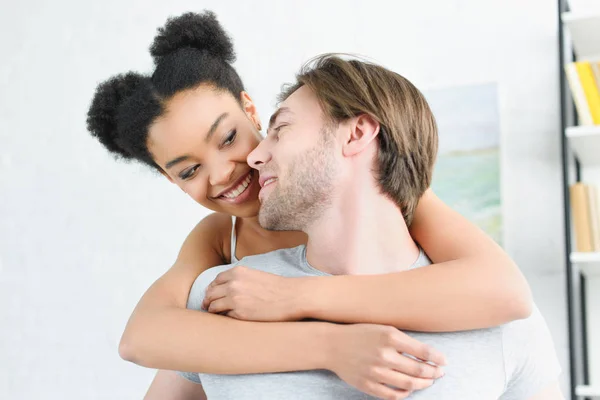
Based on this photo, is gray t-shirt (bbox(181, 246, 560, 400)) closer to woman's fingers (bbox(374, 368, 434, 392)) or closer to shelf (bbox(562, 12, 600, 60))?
woman's fingers (bbox(374, 368, 434, 392))

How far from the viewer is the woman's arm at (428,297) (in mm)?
1109

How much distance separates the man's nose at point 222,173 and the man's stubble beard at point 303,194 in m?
0.19

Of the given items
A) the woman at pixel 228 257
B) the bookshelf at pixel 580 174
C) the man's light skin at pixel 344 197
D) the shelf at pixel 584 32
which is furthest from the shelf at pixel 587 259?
the man's light skin at pixel 344 197

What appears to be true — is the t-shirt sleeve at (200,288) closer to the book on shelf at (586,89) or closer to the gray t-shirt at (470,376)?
the gray t-shirt at (470,376)

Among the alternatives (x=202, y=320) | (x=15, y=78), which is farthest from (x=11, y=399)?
(x=202, y=320)

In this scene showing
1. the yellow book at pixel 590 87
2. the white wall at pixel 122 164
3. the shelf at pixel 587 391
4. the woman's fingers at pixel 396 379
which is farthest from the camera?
the white wall at pixel 122 164

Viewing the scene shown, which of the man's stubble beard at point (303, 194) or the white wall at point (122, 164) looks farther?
the white wall at point (122, 164)

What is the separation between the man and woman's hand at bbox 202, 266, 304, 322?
0.33 feet

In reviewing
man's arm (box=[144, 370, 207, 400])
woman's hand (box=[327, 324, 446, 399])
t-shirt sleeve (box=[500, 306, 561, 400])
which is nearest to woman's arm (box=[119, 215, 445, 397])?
woman's hand (box=[327, 324, 446, 399])

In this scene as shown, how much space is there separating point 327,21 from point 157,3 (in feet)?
2.90

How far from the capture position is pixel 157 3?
3.29 metres

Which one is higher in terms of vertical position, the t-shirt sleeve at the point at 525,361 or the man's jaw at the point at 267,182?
the man's jaw at the point at 267,182

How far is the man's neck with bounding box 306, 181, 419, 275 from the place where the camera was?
128 centimetres

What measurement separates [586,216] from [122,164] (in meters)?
1.94
